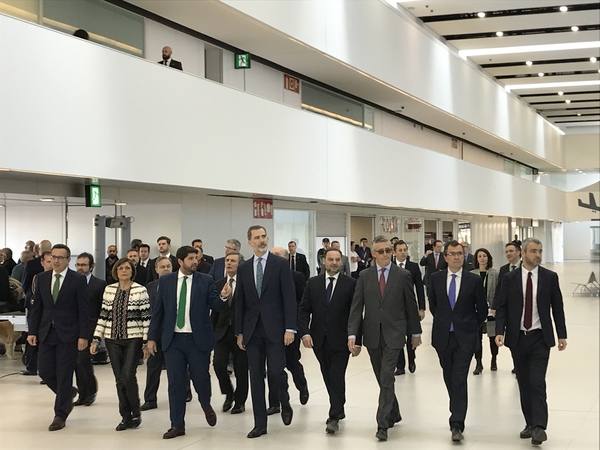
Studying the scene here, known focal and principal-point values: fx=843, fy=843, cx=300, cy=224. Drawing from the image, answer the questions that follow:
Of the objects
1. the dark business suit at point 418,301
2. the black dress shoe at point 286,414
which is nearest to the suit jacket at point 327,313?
the black dress shoe at point 286,414

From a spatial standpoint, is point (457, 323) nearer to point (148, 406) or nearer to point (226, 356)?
point (226, 356)

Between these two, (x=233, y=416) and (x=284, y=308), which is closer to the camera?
(x=284, y=308)

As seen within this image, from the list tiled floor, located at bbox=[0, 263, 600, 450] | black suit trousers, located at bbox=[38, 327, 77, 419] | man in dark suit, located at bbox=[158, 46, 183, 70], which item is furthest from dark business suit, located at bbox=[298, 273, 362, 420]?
man in dark suit, located at bbox=[158, 46, 183, 70]

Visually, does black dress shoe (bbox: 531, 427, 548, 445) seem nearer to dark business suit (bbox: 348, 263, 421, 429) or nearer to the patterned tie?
dark business suit (bbox: 348, 263, 421, 429)

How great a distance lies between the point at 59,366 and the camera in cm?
858

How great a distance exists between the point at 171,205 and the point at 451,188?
15409 millimetres

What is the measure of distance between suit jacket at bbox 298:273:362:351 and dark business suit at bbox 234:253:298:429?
0.30 meters

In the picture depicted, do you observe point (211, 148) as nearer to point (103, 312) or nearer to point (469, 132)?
point (103, 312)

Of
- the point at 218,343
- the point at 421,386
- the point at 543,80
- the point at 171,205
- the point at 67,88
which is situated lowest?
the point at 421,386

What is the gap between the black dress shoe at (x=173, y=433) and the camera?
808 centimetres

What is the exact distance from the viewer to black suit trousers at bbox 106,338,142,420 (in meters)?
8.45

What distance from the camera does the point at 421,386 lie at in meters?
10.9

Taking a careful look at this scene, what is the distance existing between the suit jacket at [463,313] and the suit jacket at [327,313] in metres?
0.81

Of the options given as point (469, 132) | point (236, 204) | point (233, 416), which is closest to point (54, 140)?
point (233, 416)
